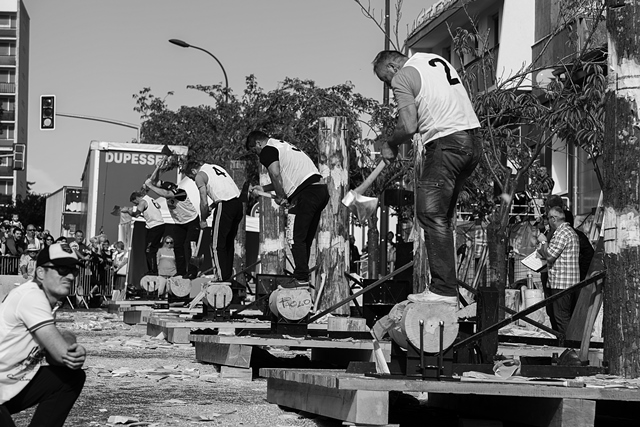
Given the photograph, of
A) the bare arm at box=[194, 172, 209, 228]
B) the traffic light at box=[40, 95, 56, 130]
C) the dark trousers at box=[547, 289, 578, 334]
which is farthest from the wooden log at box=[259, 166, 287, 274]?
the traffic light at box=[40, 95, 56, 130]

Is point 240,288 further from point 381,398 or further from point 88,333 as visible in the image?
point 381,398

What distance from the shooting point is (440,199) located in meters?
7.02

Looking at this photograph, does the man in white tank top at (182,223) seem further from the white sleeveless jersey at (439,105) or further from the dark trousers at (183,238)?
the white sleeveless jersey at (439,105)

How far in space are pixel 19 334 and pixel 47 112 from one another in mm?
32201

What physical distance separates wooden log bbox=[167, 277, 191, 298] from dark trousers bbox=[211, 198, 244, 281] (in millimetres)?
2888

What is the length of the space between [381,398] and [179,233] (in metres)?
12.9

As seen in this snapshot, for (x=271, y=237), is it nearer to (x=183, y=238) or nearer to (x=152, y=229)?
(x=183, y=238)

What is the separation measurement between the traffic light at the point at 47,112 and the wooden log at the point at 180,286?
790 inches

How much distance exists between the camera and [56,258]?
5.27 m

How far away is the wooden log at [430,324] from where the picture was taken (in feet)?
20.7

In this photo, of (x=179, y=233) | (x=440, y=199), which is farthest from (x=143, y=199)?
(x=440, y=199)

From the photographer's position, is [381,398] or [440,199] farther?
[440,199]

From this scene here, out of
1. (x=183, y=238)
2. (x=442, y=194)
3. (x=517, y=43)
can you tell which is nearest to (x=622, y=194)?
(x=442, y=194)

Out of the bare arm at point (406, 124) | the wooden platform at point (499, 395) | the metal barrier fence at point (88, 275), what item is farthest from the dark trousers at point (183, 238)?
the wooden platform at point (499, 395)
